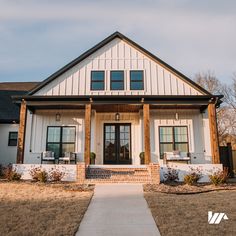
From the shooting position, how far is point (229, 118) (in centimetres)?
2728

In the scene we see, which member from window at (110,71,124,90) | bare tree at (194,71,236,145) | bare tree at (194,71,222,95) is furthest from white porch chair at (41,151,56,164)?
bare tree at (194,71,222,95)

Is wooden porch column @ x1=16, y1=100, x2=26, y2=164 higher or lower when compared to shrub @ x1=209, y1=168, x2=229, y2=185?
higher

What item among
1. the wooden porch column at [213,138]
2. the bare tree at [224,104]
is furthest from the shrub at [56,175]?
the bare tree at [224,104]

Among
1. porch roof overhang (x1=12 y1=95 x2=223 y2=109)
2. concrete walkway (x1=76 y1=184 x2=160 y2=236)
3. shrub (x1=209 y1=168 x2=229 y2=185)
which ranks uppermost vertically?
porch roof overhang (x1=12 y1=95 x2=223 y2=109)

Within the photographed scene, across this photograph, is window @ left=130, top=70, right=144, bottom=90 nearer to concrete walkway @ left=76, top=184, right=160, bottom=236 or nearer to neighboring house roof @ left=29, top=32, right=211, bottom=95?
neighboring house roof @ left=29, top=32, right=211, bottom=95

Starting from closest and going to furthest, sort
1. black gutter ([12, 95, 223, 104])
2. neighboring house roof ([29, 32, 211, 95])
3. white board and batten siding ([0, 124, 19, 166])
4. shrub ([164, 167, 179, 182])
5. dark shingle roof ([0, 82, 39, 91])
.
Result: shrub ([164, 167, 179, 182]), black gutter ([12, 95, 223, 104]), neighboring house roof ([29, 32, 211, 95]), white board and batten siding ([0, 124, 19, 166]), dark shingle roof ([0, 82, 39, 91])

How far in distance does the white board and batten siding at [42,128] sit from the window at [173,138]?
168 inches

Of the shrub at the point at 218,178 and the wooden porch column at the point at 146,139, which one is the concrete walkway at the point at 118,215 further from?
the shrub at the point at 218,178

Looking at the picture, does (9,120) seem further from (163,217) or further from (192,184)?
(163,217)

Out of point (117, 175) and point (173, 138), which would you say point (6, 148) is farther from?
point (173, 138)

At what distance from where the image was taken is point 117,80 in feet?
43.7

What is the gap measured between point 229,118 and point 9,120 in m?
22.0

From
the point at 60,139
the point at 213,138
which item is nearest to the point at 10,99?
the point at 60,139

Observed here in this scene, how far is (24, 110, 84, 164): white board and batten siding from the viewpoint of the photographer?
43.2ft
